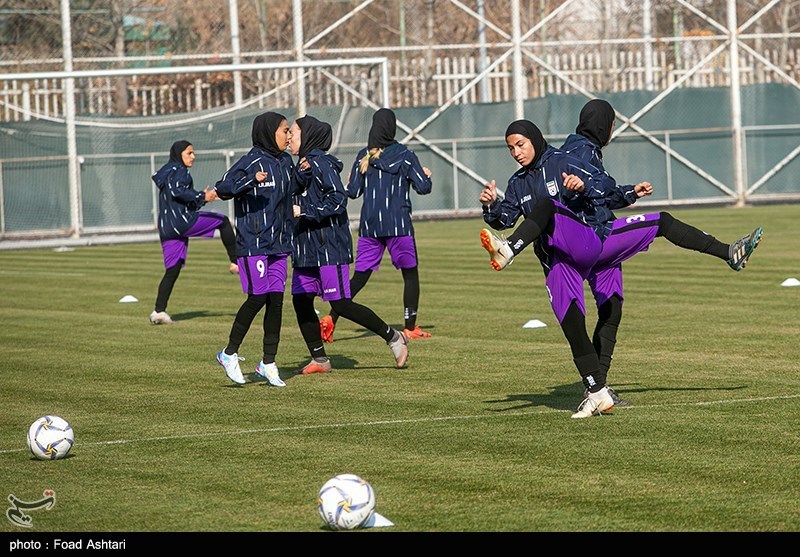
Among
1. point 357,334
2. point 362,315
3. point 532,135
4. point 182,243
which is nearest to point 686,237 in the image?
point 532,135

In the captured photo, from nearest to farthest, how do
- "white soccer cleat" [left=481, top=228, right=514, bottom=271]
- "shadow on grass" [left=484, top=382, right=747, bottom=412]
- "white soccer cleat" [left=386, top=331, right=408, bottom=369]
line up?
"white soccer cleat" [left=481, top=228, right=514, bottom=271]
"shadow on grass" [left=484, top=382, right=747, bottom=412]
"white soccer cleat" [left=386, top=331, right=408, bottom=369]

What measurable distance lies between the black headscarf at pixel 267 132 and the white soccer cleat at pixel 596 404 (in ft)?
11.9

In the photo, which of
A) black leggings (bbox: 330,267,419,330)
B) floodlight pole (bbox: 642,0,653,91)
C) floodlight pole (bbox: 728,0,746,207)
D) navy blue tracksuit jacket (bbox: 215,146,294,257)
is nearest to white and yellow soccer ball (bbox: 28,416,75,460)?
navy blue tracksuit jacket (bbox: 215,146,294,257)

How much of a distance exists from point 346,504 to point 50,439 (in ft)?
8.57

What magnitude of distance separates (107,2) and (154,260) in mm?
11597

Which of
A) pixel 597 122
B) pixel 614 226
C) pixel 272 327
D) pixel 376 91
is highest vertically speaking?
pixel 376 91

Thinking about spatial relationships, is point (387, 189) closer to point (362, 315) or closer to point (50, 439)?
point (362, 315)

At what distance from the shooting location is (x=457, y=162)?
121 ft

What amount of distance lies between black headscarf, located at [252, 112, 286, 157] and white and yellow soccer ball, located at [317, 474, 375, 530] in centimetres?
531

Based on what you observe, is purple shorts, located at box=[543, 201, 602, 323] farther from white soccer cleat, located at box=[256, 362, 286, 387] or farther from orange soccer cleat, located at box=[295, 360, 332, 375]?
orange soccer cleat, located at box=[295, 360, 332, 375]

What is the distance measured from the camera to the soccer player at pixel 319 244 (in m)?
11.6

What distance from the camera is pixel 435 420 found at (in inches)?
363

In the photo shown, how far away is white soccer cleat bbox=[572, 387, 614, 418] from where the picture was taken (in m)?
8.98

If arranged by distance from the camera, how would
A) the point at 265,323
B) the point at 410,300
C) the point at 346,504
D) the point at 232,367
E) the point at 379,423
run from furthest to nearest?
the point at 410,300, the point at 265,323, the point at 232,367, the point at 379,423, the point at 346,504
